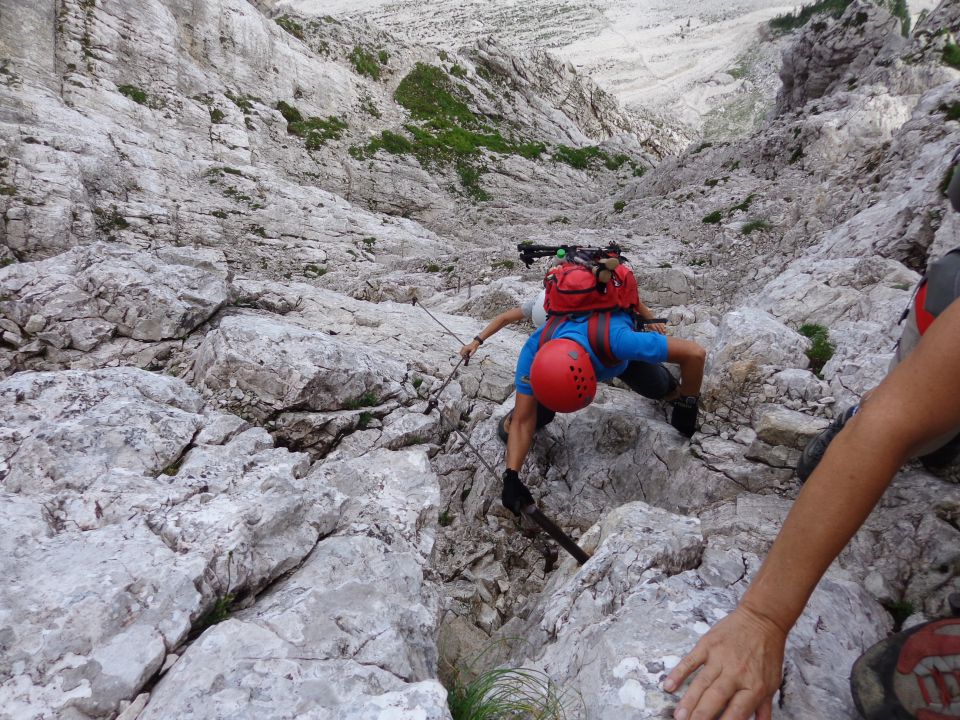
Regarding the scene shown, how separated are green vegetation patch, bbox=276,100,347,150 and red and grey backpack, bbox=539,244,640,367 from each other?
26.8m

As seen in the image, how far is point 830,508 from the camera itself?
147 cm

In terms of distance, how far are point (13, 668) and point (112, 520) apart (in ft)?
3.81

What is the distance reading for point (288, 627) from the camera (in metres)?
2.55

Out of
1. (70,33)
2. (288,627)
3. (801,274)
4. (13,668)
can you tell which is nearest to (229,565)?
(288,627)

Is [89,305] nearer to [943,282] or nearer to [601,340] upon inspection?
[601,340]

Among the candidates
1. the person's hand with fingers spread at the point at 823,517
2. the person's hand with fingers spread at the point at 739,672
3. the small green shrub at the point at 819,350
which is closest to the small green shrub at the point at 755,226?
the small green shrub at the point at 819,350

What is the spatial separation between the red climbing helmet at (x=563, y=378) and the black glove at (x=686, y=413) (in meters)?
1.29

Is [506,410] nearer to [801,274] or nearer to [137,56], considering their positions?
[801,274]

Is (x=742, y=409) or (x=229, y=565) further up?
(x=742, y=409)

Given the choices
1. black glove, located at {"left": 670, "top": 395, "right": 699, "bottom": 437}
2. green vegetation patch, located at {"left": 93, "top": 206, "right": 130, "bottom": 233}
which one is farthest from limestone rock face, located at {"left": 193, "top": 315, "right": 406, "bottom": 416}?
green vegetation patch, located at {"left": 93, "top": 206, "right": 130, "bottom": 233}

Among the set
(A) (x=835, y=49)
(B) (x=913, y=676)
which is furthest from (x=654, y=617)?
(A) (x=835, y=49)

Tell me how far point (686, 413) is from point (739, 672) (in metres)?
3.59

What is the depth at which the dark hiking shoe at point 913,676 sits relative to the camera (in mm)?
1783

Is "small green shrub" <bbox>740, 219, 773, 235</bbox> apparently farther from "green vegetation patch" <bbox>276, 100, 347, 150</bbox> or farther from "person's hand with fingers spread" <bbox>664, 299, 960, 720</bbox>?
"green vegetation patch" <bbox>276, 100, 347, 150</bbox>
